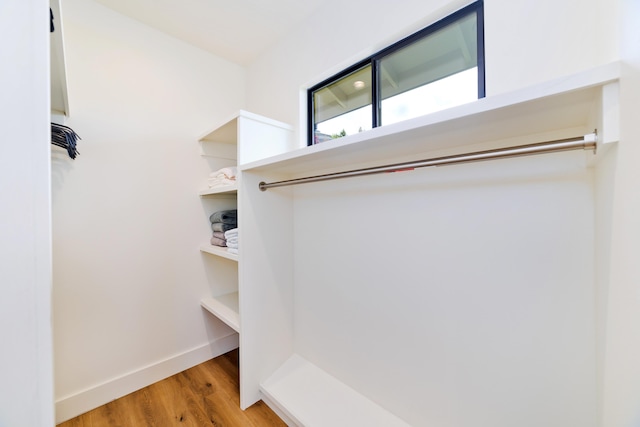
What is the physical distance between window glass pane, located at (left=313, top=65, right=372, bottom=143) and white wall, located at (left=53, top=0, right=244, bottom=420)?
0.89 meters

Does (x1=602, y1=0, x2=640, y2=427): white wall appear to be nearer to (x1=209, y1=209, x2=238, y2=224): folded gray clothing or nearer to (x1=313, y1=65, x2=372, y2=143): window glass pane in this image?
(x1=313, y1=65, x2=372, y2=143): window glass pane

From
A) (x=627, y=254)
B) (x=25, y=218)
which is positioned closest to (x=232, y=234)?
(x=25, y=218)

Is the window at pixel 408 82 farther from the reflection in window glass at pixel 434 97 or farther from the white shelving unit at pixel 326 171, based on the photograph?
the white shelving unit at pixel 326 171

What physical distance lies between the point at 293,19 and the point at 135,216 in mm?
1707

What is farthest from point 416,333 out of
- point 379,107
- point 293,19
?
point 293,19

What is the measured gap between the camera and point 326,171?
1428mm

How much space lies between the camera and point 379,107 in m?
1.45

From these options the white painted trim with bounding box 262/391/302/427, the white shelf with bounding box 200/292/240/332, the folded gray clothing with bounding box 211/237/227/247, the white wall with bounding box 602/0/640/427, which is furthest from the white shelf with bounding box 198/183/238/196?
the white wall with bounding box 602/0/640/427

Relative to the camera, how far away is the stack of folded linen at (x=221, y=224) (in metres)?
1.84

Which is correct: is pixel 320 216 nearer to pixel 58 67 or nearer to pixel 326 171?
pixel 326 171

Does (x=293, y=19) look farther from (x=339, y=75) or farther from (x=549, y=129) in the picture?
(x=549, y=129)

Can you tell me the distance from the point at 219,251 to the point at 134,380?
0.99 m

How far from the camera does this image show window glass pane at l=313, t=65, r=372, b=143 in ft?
5.09

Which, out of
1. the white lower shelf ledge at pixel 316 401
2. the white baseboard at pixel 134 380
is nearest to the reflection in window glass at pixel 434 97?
the white lower shelf ledge at pixel 316 401
